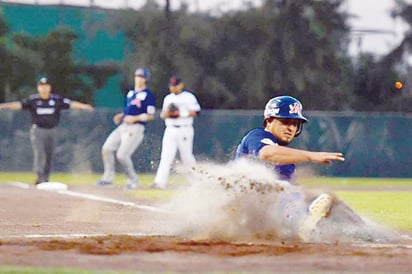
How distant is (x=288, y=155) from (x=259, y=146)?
45 centimetres

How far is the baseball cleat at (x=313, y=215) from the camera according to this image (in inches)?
384

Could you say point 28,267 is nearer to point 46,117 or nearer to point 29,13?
point 46,117

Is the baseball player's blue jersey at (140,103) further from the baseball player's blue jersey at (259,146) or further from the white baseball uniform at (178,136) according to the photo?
the baseball player's blue jersey at (259,146)

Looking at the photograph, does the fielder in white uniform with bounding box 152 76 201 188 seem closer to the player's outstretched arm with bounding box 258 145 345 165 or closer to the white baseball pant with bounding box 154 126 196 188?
the white baseball pant with bounding box 154 126 196 188

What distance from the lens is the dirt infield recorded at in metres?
7.68

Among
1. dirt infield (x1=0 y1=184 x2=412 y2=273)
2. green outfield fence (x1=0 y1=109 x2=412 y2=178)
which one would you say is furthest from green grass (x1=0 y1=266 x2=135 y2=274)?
green outfield fence (x1=0 y1=109 x2=412 y2=178)

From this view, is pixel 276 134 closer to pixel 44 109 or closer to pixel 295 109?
pixel 295 109

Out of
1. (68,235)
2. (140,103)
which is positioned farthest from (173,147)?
(68,235)

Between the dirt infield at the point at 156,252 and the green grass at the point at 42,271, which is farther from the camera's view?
the dirt infield at the point at 156,252

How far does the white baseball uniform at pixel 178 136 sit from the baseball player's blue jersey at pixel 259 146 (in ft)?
37.1

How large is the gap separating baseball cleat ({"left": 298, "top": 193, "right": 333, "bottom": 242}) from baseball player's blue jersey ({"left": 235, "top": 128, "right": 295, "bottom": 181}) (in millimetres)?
405

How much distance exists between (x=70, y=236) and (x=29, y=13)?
3077 centimetres

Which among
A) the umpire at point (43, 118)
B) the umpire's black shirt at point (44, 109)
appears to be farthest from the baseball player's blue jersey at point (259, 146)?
the umpire's black shirt at point (44, 109)

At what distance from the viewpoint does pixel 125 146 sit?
2156cm
